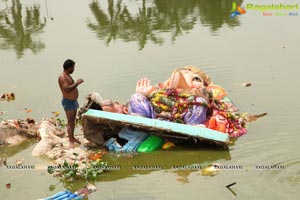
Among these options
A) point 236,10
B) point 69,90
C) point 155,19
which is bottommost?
point 69,90

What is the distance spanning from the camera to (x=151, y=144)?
24.6ft

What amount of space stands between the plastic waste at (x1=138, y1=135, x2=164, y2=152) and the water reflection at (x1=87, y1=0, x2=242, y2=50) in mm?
6498

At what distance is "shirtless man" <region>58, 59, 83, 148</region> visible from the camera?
7.35 m

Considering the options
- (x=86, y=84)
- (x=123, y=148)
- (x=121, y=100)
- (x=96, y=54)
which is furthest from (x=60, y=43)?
(x=123, y=148)

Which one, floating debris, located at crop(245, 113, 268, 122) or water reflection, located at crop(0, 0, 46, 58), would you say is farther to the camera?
water reflection, located at crop(0, 0, 46, 58)

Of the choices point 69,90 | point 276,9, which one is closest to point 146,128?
point 69,90

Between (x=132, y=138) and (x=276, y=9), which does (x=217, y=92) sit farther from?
(x=276, y=9)

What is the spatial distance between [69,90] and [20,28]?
11756mm

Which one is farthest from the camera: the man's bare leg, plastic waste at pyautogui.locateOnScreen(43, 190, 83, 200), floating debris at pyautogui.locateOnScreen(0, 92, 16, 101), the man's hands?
floating debris at pyautogui.locateOnScreen(0, 92, 16, 101)

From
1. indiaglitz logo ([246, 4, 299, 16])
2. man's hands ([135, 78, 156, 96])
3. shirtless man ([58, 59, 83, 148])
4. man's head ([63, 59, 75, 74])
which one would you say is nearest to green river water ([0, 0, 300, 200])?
indiaglitz logo ([246, 4, 299, 16])

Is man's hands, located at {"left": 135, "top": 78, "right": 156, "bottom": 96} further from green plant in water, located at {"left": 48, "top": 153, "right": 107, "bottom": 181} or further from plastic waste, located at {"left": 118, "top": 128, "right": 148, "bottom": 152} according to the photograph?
green plant in water, located at {"left": 48, "top": 153, "right": 107, "bottom": 181}

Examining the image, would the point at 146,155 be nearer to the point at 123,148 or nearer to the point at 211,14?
the point at 123,148

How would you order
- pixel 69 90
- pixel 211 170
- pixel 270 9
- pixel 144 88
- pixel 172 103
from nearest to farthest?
pixel 211 170, pixel 69 90, pixel 172 103, pixel 144 88, pixel 270 9

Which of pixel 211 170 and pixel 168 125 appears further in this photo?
pixel 168 125
